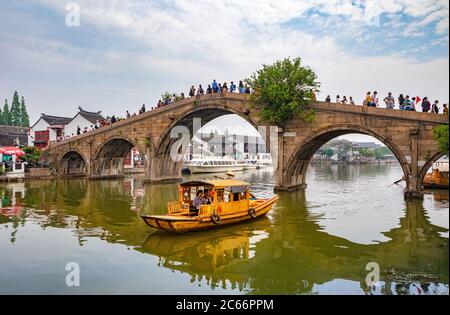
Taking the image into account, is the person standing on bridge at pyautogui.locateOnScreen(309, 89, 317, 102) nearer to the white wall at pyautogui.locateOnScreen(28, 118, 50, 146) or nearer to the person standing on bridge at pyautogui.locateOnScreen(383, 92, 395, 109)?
the person standing on bridge at pyautogui.locateOnScreen(383, 92, 395, 109)

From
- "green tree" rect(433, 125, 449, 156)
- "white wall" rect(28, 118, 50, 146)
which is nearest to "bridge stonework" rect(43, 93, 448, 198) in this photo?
"green tree" rect(433, 125, 449, 156)

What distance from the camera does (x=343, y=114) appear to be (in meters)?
22.5

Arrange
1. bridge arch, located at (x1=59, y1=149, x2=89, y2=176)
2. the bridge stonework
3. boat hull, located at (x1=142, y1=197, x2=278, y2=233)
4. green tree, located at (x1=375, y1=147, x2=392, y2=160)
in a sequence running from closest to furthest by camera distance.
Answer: boat hull, located at (x1=142, y1=197, x2=278, y2=233) → the bridge stonework → bridge arch, located at (x1=59, y1=149, x2=89, y2=176) → green tree, located at (x1=375, y1=147, x2=392, y2=160)

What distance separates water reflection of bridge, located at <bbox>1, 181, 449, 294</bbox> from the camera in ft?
30.2

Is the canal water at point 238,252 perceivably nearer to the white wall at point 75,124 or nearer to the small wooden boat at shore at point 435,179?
the small wooden boat at shore at point 435,179

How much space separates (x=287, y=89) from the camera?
23500 millimetres

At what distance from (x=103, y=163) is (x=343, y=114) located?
24100 mm

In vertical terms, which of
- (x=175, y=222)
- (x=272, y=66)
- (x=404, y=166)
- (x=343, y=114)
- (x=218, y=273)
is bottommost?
(x=218, y=273)

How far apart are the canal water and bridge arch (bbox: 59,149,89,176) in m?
20.1

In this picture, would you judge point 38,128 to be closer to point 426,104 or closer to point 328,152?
point 426,104

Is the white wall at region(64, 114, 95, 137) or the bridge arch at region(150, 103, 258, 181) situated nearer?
the bridge arch at region(150, 103, 258, 181)

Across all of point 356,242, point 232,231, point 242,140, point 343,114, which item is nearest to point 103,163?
point 343,114

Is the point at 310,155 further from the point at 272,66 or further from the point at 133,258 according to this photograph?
the point at 133,258

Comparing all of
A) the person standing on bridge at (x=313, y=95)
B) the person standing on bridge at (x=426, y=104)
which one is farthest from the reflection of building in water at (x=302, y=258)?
the person standing on bridge at (x=313, y=95)
